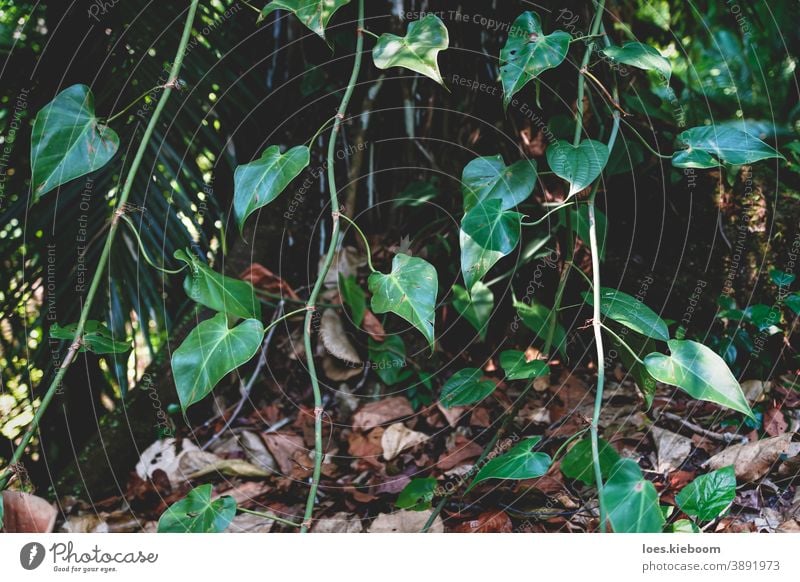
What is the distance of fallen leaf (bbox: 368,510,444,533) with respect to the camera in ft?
2.82

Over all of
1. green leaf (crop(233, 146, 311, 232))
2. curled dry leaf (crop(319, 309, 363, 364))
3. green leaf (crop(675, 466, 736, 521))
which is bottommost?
curled dry leaf (crop(319, 309, 363, 364))

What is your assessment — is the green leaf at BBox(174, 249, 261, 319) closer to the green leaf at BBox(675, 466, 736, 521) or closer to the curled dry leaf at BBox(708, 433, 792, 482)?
the green leaf at BBox(675, 466, 736, 521)

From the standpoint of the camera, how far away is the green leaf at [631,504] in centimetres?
59

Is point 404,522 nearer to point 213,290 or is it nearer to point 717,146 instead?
point 213,290

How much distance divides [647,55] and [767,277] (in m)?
0.54

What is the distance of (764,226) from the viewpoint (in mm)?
1091

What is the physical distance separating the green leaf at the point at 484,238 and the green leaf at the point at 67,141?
0.44 meters

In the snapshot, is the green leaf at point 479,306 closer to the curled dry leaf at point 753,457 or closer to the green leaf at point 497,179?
the green leaf at point 497,179

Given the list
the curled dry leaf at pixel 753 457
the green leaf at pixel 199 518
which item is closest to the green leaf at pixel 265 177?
the green leaf at pixel 199 518

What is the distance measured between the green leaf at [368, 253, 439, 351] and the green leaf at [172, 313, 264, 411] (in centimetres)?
14
